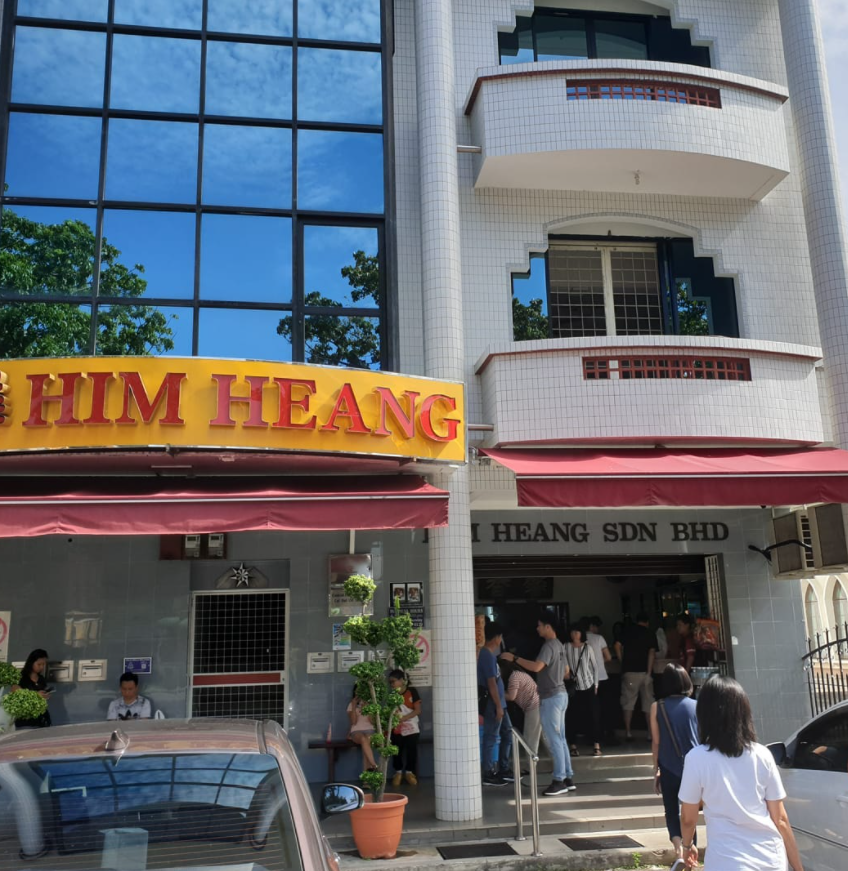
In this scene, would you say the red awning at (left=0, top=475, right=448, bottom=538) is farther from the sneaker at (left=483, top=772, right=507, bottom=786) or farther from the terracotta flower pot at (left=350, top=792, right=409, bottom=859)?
the sneaker at (left=483, top=772, right=507, bottom=786)

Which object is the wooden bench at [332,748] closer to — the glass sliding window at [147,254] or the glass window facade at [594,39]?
the glass sliding window at [147,254]

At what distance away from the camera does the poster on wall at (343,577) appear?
11305mm

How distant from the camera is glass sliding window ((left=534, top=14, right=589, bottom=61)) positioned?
12.8m

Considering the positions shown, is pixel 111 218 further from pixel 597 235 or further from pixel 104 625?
pixel 597 235

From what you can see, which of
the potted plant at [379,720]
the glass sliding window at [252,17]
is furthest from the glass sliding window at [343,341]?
the glass sliding window at [252,17]

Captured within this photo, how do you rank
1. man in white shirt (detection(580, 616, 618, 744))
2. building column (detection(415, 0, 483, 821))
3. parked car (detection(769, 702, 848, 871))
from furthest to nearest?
man in white shirt (detection(580, 616, 618, 744)), building column (detection(415, 0, 483, 821)), parked car (detection(769, 702, 848, 871))

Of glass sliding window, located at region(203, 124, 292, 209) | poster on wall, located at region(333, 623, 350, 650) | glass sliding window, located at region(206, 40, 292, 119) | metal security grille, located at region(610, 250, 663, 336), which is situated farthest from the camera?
metal security grille, located at region(610, 250, 663, 336)

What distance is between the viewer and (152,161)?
34.7 feet

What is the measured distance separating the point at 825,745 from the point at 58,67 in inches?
425

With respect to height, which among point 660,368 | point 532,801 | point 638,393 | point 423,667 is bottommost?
point 532,801

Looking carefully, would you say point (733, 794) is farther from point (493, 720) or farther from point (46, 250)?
point (46, 250)

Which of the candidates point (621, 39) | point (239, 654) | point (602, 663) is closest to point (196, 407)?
point (239, 654)

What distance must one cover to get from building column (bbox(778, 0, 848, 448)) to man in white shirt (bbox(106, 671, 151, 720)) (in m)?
9.10

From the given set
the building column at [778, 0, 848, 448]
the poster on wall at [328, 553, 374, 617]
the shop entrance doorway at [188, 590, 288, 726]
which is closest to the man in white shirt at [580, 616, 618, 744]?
the poster on wall at [328, 553, 374, 617]
